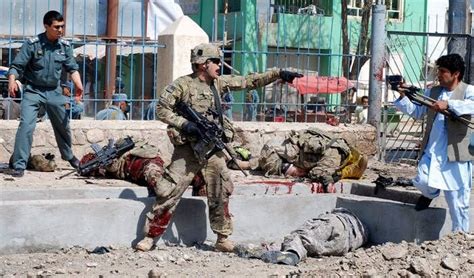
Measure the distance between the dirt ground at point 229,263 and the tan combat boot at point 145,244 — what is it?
0.06 meters

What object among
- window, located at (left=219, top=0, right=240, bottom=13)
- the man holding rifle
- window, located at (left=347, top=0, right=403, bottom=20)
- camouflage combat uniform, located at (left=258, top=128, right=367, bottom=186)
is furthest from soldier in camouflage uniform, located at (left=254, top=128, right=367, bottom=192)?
window, located at (left=347, top=0, right=403, bottom=20)

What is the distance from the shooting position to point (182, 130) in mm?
7547

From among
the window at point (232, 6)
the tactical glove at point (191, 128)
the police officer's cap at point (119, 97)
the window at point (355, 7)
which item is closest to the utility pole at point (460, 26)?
the police officer's cap at point (119, 97)

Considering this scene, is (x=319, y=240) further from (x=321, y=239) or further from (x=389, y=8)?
(x=389, y=8)

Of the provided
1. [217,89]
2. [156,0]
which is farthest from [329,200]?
[156,0]

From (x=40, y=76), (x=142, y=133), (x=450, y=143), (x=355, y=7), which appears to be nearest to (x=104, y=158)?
(x=40, y=76)

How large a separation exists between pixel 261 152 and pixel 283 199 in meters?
2.28

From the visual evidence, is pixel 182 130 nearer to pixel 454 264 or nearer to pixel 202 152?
pixel 202 152

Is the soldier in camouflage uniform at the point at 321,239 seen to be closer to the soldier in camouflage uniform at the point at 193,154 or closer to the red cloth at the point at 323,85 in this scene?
the soldier in camouflage uniform at the point at 193,154

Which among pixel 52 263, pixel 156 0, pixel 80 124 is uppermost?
pixel 156 0

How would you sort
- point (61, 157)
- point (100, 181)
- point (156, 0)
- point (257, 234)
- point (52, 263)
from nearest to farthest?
point (52, 263) → point (257, 234) → point (100, 181) → point (61, 157) → point (156, 0)

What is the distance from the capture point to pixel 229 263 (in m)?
7.52

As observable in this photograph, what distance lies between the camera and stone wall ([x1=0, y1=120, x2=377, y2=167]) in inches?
417

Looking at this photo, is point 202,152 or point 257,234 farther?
point 257,234
